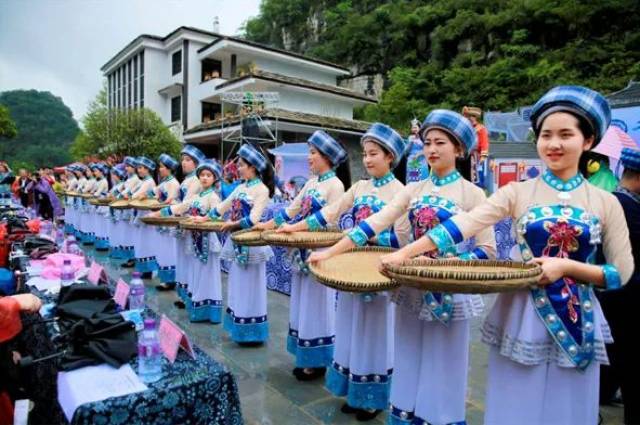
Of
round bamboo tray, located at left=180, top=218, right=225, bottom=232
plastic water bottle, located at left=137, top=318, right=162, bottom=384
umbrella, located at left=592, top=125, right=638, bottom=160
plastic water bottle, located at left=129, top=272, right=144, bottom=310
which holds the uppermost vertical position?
umbrella, located at left=592, top=125, right=638, bottom=160

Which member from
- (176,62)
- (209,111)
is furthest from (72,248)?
(176,62)

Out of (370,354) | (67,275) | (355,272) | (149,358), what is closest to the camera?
(149,358)

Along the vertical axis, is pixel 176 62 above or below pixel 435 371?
above

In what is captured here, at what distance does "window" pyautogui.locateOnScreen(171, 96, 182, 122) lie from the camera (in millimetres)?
27267

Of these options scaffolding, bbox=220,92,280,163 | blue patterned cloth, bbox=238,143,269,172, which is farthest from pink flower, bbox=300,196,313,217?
scaffolding, bbox=220,92,280,163

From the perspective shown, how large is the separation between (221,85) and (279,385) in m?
20.2

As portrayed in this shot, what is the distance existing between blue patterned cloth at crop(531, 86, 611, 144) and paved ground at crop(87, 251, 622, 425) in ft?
6.99

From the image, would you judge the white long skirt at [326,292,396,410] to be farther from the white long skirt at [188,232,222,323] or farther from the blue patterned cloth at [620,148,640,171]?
the white long skirt at [188,232,222,323]

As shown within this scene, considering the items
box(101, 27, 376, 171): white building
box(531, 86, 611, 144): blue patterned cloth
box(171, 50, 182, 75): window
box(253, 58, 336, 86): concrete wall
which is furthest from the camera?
box(171, 50, 182, 75): window

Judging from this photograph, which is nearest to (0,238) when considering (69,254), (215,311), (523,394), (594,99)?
(69,254)

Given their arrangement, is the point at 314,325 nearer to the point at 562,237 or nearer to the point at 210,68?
the point at 562,237

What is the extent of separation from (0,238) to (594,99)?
4905 mm

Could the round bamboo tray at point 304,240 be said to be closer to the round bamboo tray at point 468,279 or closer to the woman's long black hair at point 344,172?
the woman's long black hair at point 344,172

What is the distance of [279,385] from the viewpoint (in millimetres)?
3582
